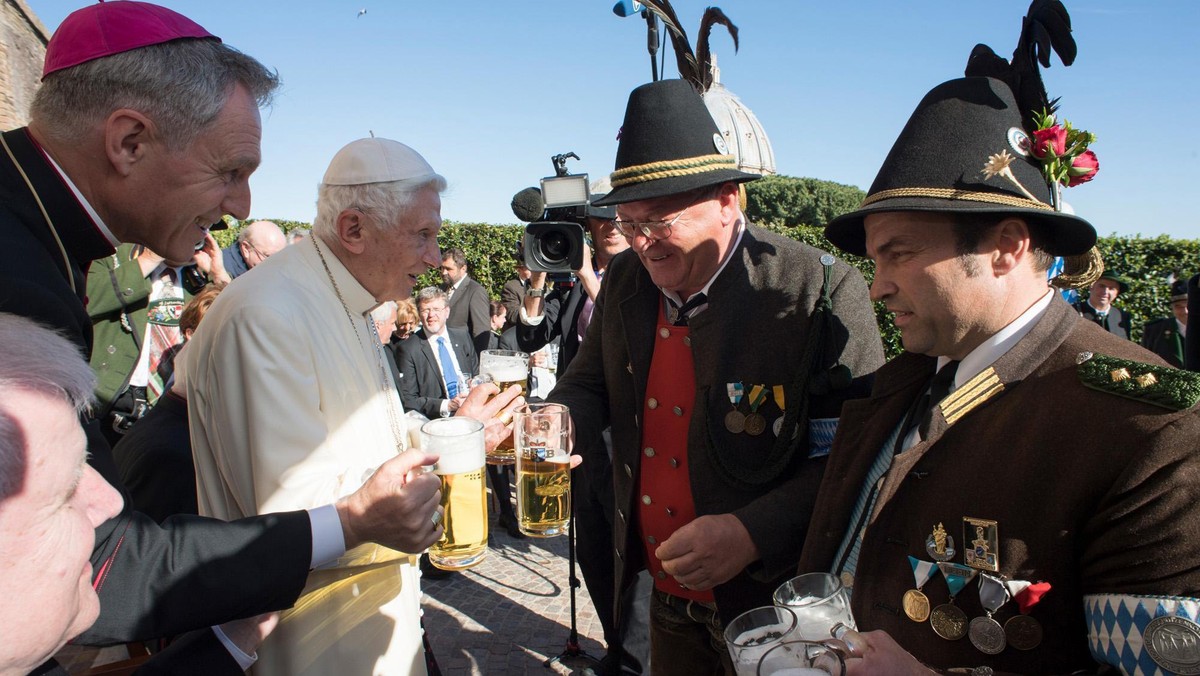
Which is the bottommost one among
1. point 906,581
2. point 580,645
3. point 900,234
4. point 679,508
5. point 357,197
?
point 580,645

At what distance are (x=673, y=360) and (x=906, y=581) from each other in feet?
4.00

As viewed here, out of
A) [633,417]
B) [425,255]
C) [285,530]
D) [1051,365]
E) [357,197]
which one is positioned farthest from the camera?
[633,417]

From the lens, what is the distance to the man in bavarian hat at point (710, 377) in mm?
2211

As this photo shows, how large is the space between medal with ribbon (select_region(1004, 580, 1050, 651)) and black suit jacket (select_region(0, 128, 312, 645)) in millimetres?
1557

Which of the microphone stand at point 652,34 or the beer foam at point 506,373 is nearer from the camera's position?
the beer foam at point 506,373

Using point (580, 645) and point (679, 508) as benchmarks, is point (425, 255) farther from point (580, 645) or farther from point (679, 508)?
point (580, 645)

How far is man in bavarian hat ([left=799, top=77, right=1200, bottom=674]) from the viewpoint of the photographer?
1234 millimetres

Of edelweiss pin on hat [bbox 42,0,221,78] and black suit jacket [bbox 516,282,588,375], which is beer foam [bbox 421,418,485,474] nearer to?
edelweiss pin on hat [bbox 42,0,221,78]

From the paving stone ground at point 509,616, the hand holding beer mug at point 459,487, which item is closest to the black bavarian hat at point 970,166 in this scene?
the hand holding beer mug at point 459,487

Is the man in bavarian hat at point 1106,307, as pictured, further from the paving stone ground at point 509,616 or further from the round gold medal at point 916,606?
the round gold medal at point 916,606

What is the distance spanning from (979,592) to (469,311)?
24.5ft

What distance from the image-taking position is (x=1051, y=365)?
1.52 meters

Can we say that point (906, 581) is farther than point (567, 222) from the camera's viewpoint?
No

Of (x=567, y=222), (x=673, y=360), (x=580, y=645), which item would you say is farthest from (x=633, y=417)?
(x=580, y=645)
